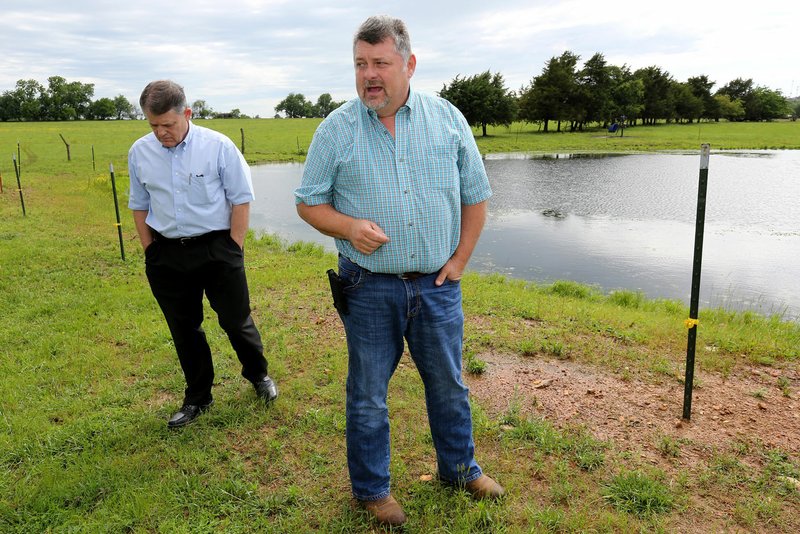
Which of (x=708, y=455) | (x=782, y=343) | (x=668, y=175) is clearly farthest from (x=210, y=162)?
(x=668, y=175)

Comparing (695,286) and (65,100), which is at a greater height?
(65,100)

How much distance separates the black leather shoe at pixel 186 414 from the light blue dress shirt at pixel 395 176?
7.08 feet

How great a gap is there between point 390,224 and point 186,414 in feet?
7.95

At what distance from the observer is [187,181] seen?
11.4ft

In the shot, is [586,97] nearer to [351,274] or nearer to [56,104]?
[351,274]

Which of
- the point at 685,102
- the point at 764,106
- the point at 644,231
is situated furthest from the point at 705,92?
the point at 644,231

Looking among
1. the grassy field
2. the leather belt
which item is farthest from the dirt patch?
the leather belt

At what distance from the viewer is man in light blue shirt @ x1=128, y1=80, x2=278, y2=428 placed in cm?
345

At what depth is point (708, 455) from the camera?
339 cm

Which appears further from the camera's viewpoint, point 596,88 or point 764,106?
point 764,106

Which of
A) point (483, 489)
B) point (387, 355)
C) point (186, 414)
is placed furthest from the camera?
point (186, 414)

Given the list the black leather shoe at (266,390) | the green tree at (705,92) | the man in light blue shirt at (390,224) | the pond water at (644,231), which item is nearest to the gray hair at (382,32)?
the man in light blue shirt at (390,224)

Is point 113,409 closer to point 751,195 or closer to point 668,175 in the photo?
point 751,195

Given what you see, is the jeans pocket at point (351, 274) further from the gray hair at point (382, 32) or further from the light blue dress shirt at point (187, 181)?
the light blue dress shirt at point (187, 181)
